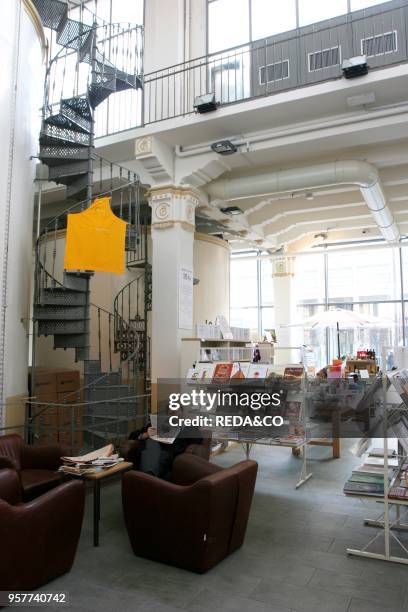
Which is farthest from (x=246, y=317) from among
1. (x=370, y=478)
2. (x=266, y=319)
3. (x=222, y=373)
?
(x=370, y=478)

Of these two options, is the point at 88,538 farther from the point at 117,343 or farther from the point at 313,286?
the point at 313,286

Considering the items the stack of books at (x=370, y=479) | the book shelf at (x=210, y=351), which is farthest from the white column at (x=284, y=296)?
the stack of books at (x=370, y=479)

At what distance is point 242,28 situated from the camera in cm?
770

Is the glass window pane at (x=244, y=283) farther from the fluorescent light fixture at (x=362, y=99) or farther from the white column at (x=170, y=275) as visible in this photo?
the fluorescent light fixture at (x=362, y=99)

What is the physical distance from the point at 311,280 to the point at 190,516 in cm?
1294

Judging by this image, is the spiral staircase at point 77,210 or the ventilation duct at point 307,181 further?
the ventilation duct at point 307,181

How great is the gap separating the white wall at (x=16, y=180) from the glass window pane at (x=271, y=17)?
3.31 meters

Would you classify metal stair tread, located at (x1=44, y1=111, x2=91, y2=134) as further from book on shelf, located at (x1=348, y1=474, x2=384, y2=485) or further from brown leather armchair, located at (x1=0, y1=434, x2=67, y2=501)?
book on shelf, located at (x1=348, y1=474, x2=384, y2=485)

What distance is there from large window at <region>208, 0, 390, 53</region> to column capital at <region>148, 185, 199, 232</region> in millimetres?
2325

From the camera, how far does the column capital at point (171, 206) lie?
286 inches

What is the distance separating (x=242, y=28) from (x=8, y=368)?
20.2ft

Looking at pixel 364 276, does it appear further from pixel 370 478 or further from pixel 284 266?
pixel 370 478

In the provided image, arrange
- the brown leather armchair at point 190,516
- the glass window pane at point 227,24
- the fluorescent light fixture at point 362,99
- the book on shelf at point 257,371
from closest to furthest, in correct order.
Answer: the brown leather armchair at point 190,516
the book on shelf at point 257,371
the fluorescent light fixture at point 362,99
the glass window pane at point 227,24

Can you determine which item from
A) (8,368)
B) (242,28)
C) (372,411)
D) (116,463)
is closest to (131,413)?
(8,368)
